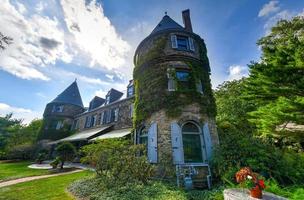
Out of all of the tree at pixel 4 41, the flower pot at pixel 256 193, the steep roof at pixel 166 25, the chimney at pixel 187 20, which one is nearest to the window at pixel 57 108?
the steep roof at pixel 166 25

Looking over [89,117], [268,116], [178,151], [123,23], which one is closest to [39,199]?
[178,151]

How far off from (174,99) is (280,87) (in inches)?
318

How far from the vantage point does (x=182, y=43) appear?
533 inches

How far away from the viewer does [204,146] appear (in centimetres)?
1072

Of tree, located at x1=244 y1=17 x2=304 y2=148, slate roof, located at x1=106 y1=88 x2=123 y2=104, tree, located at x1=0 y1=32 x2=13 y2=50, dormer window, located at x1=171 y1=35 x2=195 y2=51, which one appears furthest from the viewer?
slate roof, located at x1=106 y1=88 x2=123 y2=104

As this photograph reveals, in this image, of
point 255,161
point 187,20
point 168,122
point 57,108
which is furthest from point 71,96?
point 255,161

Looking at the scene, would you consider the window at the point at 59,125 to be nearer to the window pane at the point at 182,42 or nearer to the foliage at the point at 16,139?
the foliage at the point at 16,139

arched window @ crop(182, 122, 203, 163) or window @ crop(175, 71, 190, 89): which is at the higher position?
window @ crop(175, 71, 190, 89)

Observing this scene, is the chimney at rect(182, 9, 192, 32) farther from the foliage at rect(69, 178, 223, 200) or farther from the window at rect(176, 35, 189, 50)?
the foliage at rect(69, 178, 223, 200)

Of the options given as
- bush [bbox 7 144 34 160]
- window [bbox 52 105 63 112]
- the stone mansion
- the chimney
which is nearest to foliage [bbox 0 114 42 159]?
bush [bbox 7 144 34 160]

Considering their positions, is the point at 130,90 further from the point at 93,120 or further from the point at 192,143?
the point at 192,143

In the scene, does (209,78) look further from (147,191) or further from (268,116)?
(147,191)

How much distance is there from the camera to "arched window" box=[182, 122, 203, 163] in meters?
10.4

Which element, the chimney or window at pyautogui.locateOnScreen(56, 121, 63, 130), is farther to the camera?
window at pyautogui.locateOnScreen(56, 121, 63, 130)
